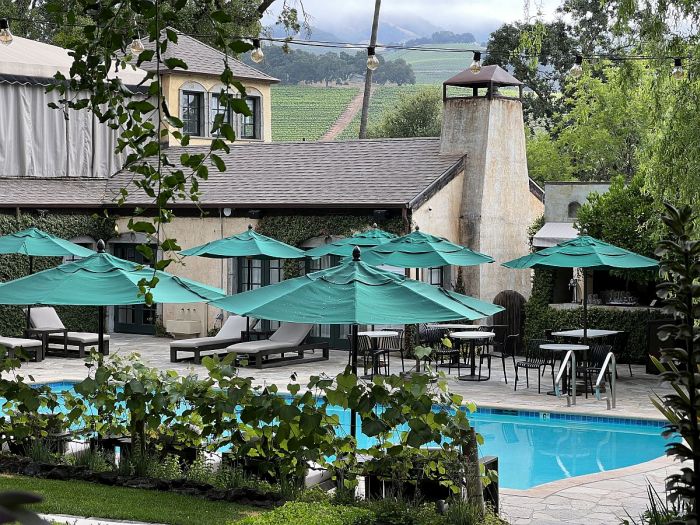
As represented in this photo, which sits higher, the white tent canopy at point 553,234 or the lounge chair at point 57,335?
the white tent canopy at point 553,234

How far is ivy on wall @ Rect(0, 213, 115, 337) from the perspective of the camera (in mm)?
23188

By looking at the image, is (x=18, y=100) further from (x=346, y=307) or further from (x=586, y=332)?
(x=346, y=307)

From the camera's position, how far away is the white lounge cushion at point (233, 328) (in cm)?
2131

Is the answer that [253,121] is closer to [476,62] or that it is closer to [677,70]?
[476,62]

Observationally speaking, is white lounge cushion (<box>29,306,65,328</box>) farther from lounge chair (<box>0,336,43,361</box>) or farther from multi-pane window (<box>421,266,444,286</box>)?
multi-pane window (<box>421,266,444,286</box>)

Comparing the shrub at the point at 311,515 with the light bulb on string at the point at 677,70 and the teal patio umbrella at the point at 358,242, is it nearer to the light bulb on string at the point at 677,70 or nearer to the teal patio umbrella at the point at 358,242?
the light bulb on string at the point at 677,70

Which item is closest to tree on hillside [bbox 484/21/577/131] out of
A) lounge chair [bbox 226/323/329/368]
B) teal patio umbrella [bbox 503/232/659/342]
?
lounge chair [bbox 226/323/329/368]

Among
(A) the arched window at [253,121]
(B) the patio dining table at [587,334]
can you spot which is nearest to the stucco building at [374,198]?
(B) the patio dining table at [587,334]

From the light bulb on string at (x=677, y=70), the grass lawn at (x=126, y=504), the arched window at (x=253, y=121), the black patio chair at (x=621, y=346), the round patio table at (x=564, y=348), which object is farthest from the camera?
the arched window at (x=253, y=121)

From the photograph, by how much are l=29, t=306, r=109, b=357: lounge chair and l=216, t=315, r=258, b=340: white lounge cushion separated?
90.7 inches

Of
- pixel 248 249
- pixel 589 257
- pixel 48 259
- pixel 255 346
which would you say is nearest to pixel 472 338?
pixel 589 257

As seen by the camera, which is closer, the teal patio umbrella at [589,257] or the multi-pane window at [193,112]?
the teal patio umbrella at [589,257]

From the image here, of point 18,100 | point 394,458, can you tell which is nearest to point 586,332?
Result: point 394,458

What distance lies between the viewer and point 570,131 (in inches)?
1609
